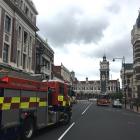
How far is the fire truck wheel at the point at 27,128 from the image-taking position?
13.7 m

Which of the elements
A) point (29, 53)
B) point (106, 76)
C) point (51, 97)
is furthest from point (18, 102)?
point (106, 76)

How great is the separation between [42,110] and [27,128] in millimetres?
2075

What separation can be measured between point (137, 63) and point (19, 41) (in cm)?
5466

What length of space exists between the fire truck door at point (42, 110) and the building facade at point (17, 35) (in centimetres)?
1788

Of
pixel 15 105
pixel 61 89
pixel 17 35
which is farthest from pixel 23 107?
pixel 17 35

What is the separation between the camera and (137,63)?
93.1 m

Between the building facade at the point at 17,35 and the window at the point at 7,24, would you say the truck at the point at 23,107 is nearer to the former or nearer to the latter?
the building facade at the point at 17,35

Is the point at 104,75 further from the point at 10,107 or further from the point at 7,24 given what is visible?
the point at 10,107

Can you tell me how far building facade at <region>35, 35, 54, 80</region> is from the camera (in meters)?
57.6

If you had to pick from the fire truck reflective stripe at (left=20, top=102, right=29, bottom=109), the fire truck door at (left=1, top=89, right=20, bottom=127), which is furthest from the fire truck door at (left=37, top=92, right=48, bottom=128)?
the fire truck door at (left=1, top=89, right=20, bottom=127)

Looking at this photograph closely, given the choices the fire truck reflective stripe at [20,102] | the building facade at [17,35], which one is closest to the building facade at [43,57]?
the building facade at [17,35]

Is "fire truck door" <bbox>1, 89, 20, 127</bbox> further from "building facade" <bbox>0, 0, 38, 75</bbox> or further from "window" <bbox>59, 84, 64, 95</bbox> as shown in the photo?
"building facade" <bbox>0, 0, 38, 75</bbox>

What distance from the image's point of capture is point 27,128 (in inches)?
555

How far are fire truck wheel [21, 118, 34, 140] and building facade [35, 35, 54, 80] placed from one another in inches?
1379
